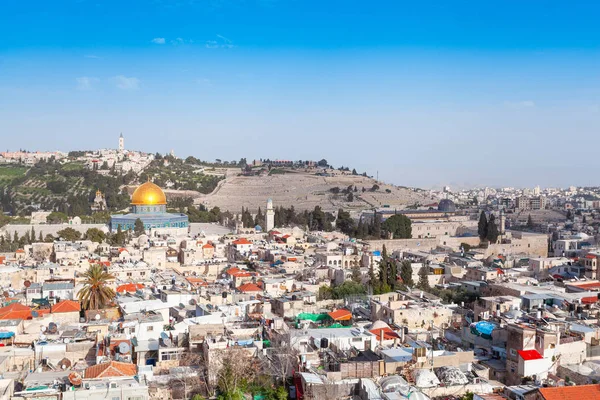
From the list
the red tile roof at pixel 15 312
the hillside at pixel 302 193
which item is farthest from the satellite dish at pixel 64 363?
the hillside at pixel 302 193

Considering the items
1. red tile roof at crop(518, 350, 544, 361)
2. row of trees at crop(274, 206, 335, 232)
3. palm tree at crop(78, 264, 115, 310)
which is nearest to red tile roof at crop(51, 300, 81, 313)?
palm tree at crop(78, 264, 115, 310)

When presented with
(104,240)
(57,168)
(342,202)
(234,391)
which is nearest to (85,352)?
(234,391)

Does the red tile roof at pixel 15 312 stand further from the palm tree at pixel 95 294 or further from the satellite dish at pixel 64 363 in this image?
the satellite dish at pixel 64 363

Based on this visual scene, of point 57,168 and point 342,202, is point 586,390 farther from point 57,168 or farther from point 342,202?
point 57,168

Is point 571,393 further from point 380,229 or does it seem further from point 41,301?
point 380,229

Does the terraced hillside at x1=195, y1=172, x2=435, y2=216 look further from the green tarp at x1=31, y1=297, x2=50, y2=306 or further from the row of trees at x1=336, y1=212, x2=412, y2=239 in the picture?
Result: the green tarp at x1=31, y1=297, x2=50, y2=306

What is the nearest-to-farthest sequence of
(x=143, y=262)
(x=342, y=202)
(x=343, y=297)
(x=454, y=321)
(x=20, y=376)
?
1. (x=20, y=376)
2. (x=454, y=321)
3. (x=343, y=297)
4. (x=143, y=262)
5. (x=342, y=202)
